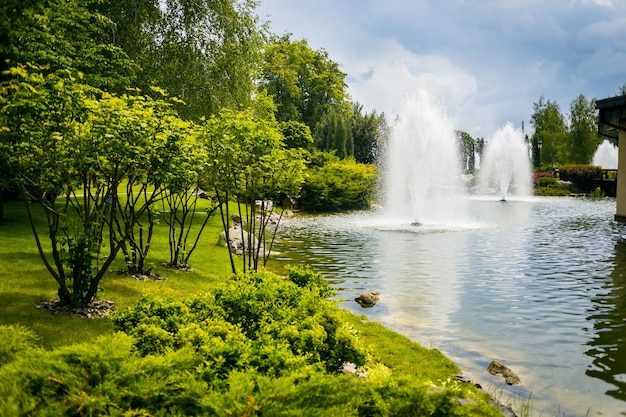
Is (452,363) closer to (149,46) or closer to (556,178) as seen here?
(149,46)

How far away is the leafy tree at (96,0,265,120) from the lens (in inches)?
770

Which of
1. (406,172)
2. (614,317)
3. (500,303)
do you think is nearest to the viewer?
(614,317)

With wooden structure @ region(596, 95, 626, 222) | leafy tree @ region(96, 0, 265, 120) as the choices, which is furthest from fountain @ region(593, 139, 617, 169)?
leafy tree @ region(96, 0, 265, 120)

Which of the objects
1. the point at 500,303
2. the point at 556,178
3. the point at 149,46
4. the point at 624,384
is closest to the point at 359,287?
the point at 500,303

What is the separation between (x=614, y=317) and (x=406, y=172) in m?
20.2

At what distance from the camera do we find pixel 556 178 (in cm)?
5134

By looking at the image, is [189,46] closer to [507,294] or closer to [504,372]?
[507,294]

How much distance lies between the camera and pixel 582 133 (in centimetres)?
5925

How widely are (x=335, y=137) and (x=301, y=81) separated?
16.1m

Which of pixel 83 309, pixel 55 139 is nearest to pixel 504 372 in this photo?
pixel 83 309

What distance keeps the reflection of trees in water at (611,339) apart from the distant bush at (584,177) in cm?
3988

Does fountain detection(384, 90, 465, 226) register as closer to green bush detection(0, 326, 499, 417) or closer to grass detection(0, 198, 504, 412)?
grass detection(0, 198, 504, 412)

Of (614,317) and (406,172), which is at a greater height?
(406,172)

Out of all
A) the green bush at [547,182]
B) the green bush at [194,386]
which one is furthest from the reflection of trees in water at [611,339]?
the green bush at [547,182]
